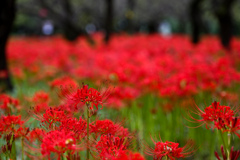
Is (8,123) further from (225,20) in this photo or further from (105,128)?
(225,20)

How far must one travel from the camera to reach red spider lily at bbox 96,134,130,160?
4.20 feet

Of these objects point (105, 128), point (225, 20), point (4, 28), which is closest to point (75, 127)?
point (105, 128)

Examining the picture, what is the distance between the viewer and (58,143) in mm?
1181

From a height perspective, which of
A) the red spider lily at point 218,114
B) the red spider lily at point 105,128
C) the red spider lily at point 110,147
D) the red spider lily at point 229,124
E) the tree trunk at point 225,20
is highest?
the tree trunk at point 225,20

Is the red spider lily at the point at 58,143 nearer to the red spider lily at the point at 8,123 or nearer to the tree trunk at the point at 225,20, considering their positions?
the red spider lily at the point at 8,123

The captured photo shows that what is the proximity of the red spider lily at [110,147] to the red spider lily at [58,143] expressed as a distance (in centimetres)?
15

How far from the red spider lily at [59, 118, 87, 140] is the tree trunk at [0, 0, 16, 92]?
4.11 m

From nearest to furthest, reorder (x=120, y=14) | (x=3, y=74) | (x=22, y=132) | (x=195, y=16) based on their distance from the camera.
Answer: (x=22, y=132) → (x=3, y=74) → (x=195, y=16) → (x=120, y=14)

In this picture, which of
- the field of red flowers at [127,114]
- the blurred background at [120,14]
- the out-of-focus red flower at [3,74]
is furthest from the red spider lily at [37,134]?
the blurred background at [120,14]

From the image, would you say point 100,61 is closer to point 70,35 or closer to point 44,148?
point 44,148

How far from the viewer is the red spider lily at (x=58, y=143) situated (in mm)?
1175

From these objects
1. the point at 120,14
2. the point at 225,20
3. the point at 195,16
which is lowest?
the point at 225,20

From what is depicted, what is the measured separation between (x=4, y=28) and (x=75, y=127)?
4.56 m

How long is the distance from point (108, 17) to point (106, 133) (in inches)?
451
